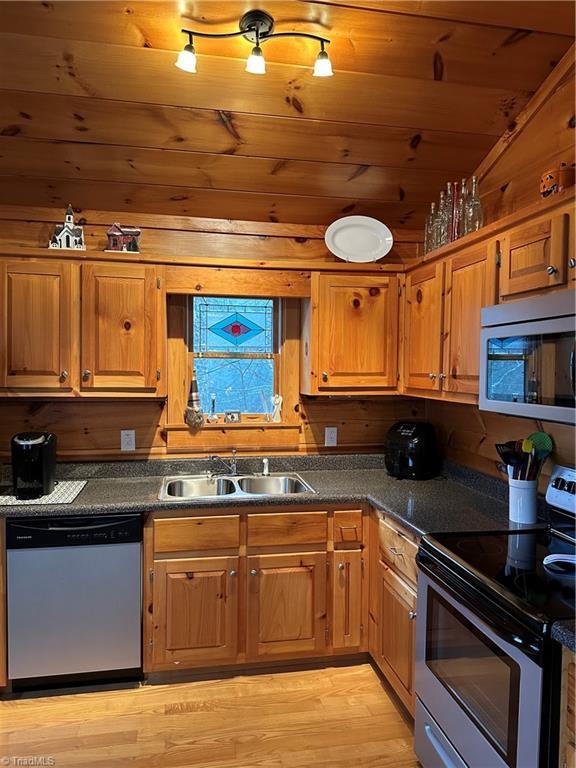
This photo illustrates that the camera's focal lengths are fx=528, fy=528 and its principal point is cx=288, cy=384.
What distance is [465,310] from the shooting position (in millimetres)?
2242

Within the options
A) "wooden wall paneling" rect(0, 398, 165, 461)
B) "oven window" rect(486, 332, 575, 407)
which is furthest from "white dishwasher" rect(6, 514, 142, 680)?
"oven window" rect(486, 332, 575, 407)

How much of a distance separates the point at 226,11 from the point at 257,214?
1103 millimetres

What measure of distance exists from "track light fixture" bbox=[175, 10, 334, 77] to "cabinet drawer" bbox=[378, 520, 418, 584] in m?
1.78

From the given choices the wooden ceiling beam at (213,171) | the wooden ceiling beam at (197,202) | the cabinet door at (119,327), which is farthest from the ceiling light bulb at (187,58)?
the cabinet door at (119,327)

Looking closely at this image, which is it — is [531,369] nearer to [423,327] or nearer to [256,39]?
[423,327]

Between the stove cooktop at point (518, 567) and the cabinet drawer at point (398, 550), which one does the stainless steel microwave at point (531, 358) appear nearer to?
the stove cooktop at point (518, 567)

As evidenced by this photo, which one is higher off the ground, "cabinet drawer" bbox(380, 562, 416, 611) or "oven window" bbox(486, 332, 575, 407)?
"oven window" bbox(486, 332, 575, 407)

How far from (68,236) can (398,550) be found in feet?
7.04

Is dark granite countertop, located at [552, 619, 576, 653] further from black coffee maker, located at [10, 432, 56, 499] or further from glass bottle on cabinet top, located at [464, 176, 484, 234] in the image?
black coffee maker, located at [10, 432, 56, 499]

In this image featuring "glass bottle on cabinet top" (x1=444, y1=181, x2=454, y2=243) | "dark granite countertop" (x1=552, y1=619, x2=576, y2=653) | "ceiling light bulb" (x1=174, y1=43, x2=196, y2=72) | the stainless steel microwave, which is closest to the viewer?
"dark granite countertop" (x1=552, y1=619, x2=576, y2=653)

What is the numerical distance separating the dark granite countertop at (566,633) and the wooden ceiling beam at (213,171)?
217cm

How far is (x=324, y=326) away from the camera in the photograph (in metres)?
2.79

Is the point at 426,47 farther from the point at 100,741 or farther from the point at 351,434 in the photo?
the point at 100,741

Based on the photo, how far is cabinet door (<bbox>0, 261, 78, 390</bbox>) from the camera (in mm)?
2482
